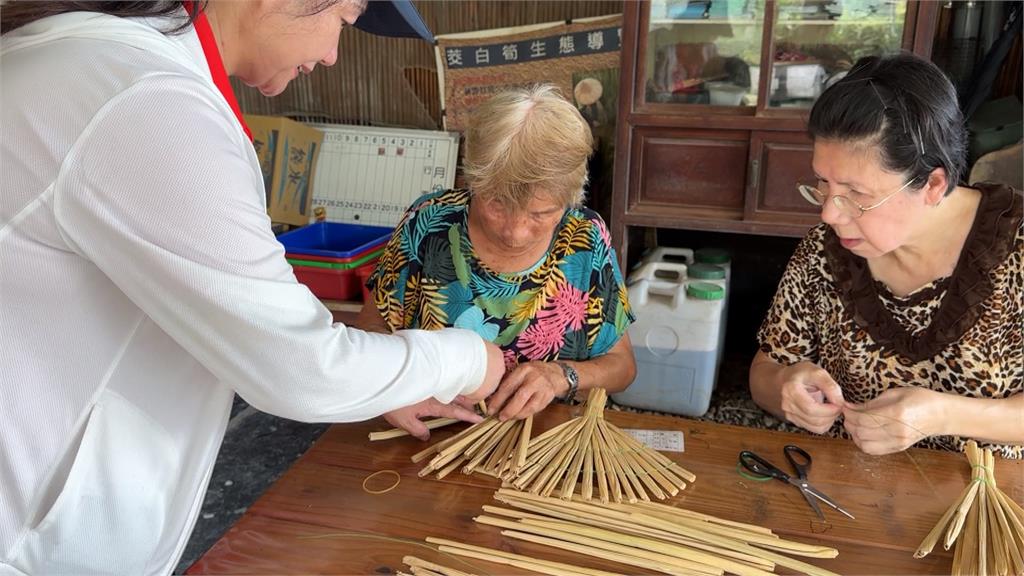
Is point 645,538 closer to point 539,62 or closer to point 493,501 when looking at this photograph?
point 493,501

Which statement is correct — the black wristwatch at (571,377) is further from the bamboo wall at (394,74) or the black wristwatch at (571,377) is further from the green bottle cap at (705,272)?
the bamboo wall at (394,74)

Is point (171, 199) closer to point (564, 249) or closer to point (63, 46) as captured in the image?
point (63, 46)

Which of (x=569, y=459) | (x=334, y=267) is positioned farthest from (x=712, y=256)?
(x=569, y=459)

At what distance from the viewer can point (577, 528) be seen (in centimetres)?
127

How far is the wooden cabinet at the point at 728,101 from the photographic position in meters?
3.06

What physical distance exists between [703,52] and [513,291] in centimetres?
182

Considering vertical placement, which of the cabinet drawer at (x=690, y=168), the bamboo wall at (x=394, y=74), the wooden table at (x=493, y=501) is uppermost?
the bamboo wall at (x=394, y=74)

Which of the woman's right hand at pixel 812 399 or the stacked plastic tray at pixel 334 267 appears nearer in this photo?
the woman's right hand at pixel 812 399

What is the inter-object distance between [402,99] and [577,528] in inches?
129

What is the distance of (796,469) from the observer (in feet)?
4.80

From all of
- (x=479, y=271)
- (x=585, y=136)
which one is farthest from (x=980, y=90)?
(x=479, y=271)

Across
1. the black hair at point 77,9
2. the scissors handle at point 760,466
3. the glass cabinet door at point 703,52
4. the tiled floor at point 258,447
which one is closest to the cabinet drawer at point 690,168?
the glass cabinet door at point 703,52

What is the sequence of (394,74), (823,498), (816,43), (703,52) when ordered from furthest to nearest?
(394,74) < (703,52) < (816,43) < (823,498)

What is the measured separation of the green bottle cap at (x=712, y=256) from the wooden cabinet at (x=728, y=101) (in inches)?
17.3
